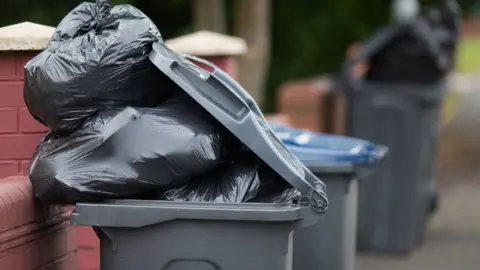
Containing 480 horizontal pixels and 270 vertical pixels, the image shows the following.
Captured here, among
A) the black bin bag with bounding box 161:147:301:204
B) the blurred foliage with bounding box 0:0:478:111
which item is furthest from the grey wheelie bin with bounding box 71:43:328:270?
the blurred foliage with bounding box 0:0:478:111

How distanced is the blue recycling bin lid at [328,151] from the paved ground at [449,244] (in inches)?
103

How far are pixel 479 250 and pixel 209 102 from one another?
216 inches

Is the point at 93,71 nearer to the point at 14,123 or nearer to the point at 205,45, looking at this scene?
the point at 14,123

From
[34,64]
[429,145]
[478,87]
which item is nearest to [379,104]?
[429,145]

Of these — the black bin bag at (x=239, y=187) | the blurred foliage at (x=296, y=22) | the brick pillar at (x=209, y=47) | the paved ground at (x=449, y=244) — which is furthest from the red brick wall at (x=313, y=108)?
the black bin bag at (x=239, y=187)

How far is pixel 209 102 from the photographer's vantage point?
11.2ft

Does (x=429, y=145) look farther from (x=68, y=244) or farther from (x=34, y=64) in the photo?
(x=34, y=64)

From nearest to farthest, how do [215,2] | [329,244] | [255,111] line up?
[255,111] < [329,244] < [215,2]

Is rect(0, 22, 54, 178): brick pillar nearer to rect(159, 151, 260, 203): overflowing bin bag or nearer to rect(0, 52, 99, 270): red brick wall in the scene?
rect(0, 52, 99, 270): red brick wall

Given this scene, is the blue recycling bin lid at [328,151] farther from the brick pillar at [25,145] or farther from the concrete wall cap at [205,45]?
the brick pillar at [25,145]

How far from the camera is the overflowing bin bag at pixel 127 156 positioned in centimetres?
336

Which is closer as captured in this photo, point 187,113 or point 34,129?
point 187,113

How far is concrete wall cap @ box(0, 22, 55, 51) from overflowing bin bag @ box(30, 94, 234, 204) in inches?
27.5

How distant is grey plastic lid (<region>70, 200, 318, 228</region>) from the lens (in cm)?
327
